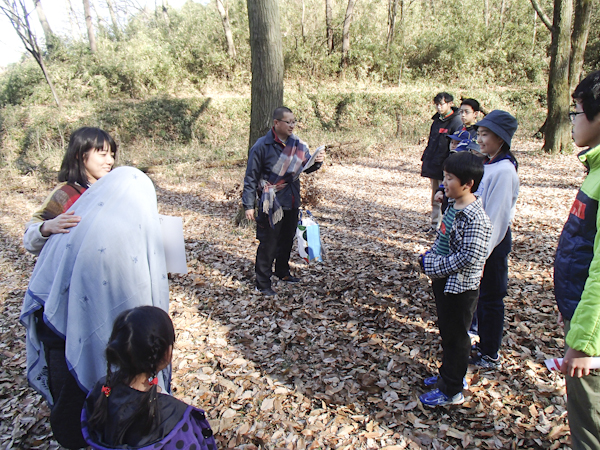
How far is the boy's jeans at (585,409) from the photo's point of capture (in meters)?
1.76

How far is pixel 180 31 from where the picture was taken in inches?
858

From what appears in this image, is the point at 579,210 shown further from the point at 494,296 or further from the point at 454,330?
the point at 494,296

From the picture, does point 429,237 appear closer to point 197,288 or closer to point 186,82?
point 197,288

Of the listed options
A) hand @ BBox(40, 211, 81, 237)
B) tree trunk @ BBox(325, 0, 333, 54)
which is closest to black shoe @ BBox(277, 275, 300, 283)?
hand @ BBox(40, 211, 81, 237)

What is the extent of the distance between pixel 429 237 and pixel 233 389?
4.46 metres

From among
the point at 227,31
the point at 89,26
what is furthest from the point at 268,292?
the point at 89,26

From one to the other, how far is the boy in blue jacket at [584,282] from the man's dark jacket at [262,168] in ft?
10.3

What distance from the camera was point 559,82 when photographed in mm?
11156

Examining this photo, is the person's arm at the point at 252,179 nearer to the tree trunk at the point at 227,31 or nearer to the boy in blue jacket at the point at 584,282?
the boy in blue jacket at the point at 584,282

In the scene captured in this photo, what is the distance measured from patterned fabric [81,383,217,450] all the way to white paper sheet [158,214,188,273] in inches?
31.7

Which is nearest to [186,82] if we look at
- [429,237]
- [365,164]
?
[365,164]

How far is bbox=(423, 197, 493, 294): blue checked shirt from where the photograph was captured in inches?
98.0

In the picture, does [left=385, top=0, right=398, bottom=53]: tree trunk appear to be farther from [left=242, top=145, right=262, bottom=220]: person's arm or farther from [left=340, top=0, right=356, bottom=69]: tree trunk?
[left=242, top=145, right=262, bottom=220]: person's arm

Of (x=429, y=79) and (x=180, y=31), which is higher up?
(x=180, y=31)
